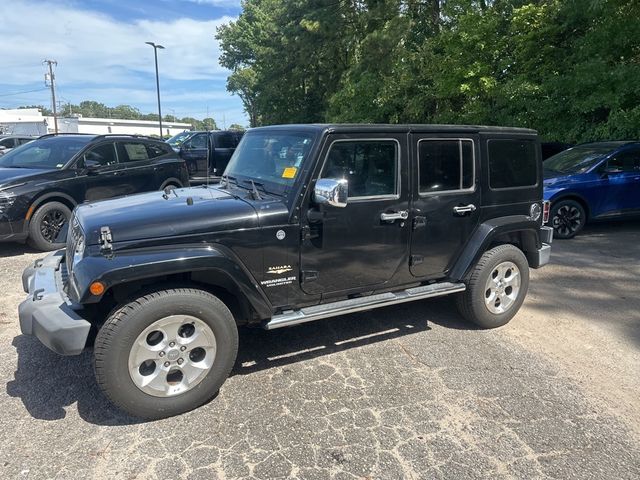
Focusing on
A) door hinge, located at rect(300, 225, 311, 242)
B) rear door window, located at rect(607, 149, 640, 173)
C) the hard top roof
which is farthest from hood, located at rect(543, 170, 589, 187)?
door hinge, located at rect(300, 225, 311, 242)

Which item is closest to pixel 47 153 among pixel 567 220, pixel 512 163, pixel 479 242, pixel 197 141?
pixel 479 242

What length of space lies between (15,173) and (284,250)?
557 cm

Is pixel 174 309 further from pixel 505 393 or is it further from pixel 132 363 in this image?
pixel 505 393

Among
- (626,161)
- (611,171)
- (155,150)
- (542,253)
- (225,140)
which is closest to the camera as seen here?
(542,253)

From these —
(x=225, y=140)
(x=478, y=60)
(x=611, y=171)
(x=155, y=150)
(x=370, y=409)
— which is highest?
(x=478, y=60)

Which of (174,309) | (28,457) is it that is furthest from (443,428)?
(28,457)

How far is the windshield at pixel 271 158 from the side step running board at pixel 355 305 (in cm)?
92

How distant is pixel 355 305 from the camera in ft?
11.9

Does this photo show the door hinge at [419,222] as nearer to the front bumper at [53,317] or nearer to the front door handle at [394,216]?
the front door handle at [394,216]

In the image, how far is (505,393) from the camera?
3361 millimetres

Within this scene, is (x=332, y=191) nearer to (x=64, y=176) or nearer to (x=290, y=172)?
(x=290, y=172)

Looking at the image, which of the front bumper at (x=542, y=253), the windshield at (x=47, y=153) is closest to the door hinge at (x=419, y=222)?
the front bumper at (x=542, y=253)

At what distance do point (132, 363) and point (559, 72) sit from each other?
41.1 ft

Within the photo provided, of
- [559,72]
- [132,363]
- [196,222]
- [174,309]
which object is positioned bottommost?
[132,363]
